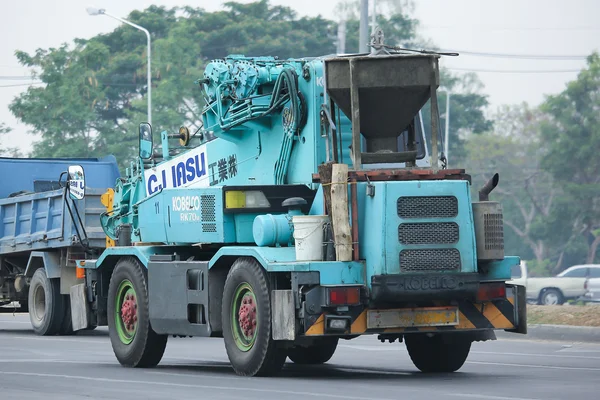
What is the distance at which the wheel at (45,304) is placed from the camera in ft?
75.3

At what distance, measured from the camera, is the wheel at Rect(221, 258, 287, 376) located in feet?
43.8

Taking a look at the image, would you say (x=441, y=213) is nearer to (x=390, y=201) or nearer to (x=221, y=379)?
(x=390, y=201)

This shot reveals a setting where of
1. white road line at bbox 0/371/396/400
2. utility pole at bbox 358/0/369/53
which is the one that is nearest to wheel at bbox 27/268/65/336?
utility pole at bbox 358/0/369/53

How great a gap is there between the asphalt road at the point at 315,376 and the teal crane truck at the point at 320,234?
0.46 metres

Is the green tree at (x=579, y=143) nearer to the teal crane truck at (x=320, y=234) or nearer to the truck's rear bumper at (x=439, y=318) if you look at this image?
the teal crane truck at (x=320, y=234)

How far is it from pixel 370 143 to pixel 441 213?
49.7 inches

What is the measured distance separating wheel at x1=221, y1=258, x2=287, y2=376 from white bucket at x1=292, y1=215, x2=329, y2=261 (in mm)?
495

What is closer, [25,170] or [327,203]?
[327,203]

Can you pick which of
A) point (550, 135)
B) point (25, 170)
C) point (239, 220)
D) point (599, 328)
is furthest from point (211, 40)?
point (239, 220)

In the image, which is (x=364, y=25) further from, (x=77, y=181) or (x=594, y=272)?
(x=594, y=272)

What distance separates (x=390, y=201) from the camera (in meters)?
13.0

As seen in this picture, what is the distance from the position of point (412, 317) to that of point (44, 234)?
11.4 m

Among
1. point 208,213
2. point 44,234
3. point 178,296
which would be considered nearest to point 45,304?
point 44,234

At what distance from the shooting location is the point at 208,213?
14664mm
